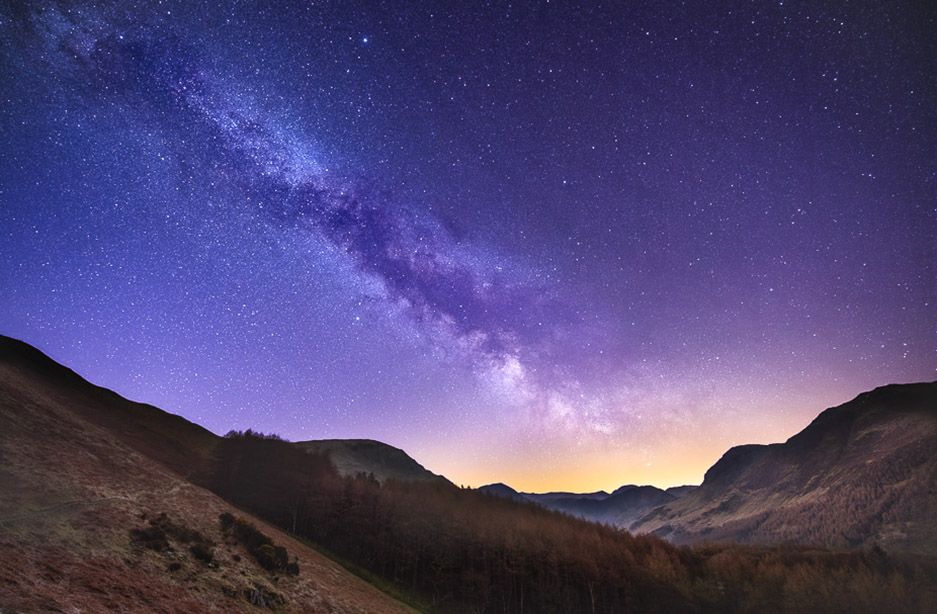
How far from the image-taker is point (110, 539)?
1050 inches

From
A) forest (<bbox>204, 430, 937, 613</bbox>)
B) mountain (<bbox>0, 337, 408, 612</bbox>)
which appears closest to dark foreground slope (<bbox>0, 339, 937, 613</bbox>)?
mountain (<bbox>0, 337, 408, 612</bbox>)

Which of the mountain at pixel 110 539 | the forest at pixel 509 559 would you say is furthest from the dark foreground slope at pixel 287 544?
the forest at pixel 509 559

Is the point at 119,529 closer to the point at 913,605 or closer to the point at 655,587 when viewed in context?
the point at 655,587

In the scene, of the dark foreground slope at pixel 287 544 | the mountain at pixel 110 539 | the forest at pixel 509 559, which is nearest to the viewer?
the mountain at pixel 110 539

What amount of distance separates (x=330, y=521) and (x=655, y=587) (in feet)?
236

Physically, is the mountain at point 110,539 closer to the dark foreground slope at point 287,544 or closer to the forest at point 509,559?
the dark foreground slope at point 287,544

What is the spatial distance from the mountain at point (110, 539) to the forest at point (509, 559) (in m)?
30.8

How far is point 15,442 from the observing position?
3297cm

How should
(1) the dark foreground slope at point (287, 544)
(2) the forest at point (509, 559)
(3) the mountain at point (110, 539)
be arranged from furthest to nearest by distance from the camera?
(2) the forest at point (509, 559), (1) the dark foreground slope at point (287, 544), (3) the mountain at point (110, 539)

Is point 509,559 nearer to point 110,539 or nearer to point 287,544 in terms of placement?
point 287,544

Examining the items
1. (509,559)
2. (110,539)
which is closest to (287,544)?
(110,539)

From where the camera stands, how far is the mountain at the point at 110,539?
20266mm

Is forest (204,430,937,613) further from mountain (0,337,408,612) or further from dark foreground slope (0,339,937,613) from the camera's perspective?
mountain (0,337,408,612)

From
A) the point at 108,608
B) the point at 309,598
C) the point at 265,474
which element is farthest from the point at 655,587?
the point at 108,608
